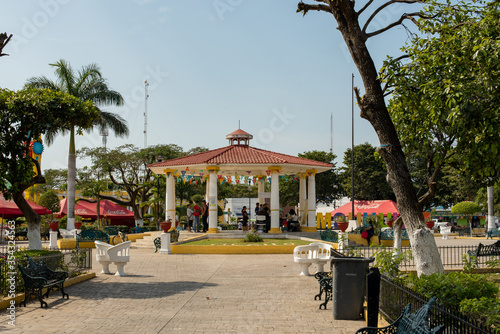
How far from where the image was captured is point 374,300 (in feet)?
23.9

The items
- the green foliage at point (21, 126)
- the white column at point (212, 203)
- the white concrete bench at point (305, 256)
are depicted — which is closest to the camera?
the green foliage at point (21, 126)

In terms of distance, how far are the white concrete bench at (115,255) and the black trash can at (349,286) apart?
7241 millimetres

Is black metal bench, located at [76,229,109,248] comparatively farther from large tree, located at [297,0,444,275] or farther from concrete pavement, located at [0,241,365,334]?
large tree, located at [297,0,444,275]

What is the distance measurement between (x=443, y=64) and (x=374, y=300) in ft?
15.0

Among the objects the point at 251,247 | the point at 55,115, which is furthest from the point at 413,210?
the point at 251,247

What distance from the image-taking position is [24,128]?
39.3 ft

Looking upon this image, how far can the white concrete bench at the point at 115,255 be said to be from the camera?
45.0 feet

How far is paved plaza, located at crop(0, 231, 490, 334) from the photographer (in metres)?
7.79

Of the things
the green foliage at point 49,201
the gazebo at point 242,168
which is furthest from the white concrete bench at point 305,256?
the green foliage at point 49,201

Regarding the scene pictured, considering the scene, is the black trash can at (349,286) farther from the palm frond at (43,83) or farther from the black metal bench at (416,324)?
the palm frond at (43,83)

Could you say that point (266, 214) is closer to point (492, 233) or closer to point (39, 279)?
point (492, 233)

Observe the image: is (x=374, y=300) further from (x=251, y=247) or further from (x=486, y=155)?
(x=251, y=247)

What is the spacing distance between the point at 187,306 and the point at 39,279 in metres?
2.81

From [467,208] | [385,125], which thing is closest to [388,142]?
[385,125]
